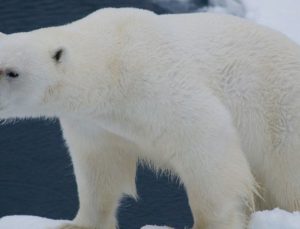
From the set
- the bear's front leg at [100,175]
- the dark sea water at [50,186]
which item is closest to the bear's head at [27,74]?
the bear's front leg at [100,175]

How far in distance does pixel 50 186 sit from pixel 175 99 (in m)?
2.50

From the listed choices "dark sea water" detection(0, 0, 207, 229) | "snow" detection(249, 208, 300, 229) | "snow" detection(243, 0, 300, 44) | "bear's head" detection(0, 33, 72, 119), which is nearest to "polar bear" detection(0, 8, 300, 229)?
"bear's head" detection(0, 33, 72, 119)

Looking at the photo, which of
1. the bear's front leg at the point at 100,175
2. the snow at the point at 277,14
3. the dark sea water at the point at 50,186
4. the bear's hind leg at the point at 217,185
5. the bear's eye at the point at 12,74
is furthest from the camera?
the snow at the point at 277,14

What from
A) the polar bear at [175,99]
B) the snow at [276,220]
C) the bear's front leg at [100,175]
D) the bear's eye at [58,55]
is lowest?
the bear's front leg at [100,175]

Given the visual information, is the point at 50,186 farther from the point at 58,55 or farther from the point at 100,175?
the point at 58,55

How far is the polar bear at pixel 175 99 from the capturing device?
3.69m

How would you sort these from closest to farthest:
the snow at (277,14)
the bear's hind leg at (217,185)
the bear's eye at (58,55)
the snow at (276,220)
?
the bear's eye at (58,55) → the snow at (276,220) → the bear's hind leg at (217,185) → the snow at (277,14)

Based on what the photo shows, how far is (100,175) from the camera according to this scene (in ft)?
14.0

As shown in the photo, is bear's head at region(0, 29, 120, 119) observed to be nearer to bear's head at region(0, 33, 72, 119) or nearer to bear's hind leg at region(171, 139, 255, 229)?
bear's head at region(0, 33, 72, 119)

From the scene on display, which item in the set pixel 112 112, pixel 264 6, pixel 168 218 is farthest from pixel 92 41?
pixel 264 6

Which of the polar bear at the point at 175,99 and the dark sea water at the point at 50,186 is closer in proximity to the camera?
the polar bear at the point at 175,99

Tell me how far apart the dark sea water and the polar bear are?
155 centimetres

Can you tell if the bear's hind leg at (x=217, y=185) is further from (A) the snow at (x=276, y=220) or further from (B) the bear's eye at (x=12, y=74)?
(B) the bear's eye at (x=12, y=74)

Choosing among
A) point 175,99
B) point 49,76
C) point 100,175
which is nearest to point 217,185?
Answer: point 175,99
